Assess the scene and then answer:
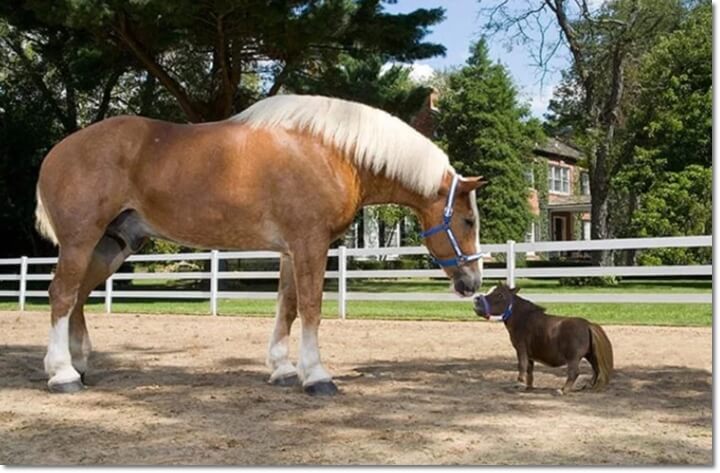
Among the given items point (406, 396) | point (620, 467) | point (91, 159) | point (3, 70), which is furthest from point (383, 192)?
point (3, 70)

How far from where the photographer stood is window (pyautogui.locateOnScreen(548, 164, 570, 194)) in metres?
44.2

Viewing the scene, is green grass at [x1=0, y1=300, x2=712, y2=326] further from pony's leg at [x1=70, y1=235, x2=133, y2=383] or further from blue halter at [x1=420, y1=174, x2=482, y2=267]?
pony's leg at [x1=70, y1=235, x2=133, y2=383]

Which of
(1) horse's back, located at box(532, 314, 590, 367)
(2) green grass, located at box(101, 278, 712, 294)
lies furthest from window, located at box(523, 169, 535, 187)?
(1) horse's back, located at box(532, 314, 590, 367)

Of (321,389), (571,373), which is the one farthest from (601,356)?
(321,389)

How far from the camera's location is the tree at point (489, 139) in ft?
107

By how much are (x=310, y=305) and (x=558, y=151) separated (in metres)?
41.8

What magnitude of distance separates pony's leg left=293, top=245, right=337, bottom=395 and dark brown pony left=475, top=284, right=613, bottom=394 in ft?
3.63

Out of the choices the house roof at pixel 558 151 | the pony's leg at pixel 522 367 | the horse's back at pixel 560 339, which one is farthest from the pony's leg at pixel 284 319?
the house roof at pixel 558 151

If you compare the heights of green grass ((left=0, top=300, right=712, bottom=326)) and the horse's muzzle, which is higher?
the horse's muzzle

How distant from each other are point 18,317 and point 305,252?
10001 millimetres

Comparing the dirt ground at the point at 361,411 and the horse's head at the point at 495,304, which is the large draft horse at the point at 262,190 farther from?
the dirt ground at the point at 361,411

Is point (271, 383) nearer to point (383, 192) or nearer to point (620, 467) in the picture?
point (383, 192)

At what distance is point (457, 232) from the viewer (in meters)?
5.32

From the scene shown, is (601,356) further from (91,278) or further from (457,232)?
(91,278)
